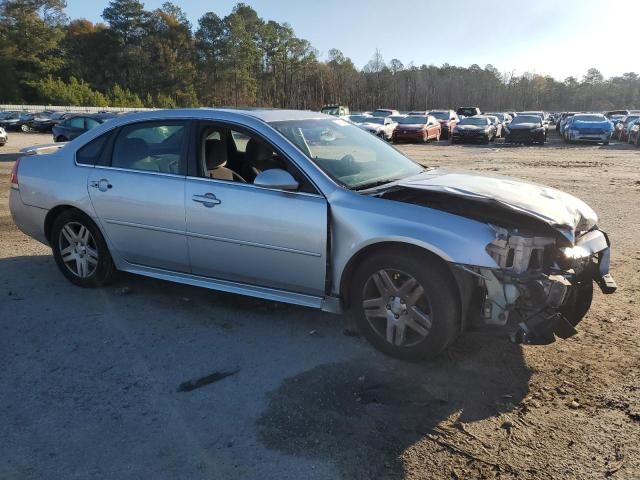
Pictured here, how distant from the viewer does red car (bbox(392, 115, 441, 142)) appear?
2920 centimetres

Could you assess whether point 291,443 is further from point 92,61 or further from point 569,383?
point 92,61

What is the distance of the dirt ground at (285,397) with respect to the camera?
2684 mm

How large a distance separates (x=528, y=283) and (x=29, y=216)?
461 cm

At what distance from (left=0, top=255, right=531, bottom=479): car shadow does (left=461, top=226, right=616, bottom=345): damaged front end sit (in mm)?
243

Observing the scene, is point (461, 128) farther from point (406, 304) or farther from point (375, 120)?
point (406, 304)

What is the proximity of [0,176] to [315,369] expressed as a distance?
12.9 metres

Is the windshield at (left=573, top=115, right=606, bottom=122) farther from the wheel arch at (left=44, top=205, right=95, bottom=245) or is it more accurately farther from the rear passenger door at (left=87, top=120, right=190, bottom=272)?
the wheel arch at (left=44, top=205, right=95, bottom=245)

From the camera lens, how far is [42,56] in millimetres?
73750

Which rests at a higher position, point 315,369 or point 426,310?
point 426,310

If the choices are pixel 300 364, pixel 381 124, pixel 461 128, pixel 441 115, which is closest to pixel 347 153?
pixel 300 364

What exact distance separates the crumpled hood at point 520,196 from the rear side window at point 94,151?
2745 millimetres

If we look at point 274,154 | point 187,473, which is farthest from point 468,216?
point 187,473

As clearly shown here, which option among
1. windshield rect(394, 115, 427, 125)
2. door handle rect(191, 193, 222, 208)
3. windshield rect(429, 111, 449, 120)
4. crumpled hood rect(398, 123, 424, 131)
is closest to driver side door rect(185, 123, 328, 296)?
door handle rect(191, 193, 222, 208)

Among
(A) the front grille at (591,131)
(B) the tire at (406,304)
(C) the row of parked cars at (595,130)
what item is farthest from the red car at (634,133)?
(B) the tire at (406,304)
